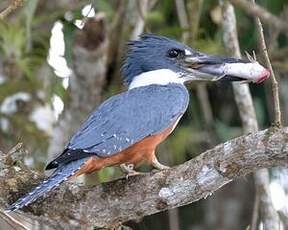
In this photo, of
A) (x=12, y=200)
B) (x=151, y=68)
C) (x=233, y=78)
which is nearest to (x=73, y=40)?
(x=151, y=68)

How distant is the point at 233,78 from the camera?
12.5 ft

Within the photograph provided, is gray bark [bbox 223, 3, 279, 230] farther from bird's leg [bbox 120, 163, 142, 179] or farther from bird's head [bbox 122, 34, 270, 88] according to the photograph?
bird's leg [bbox 120, 163, 142, 179]

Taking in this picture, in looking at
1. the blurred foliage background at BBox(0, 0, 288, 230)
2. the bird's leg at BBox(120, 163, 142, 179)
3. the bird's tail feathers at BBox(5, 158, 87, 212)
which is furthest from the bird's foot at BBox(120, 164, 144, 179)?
the blurred foliage background at BBox(0, 0, 288, 230)

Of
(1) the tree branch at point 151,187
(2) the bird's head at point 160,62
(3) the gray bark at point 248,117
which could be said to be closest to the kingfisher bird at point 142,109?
(2) the bird's head at point 160,62

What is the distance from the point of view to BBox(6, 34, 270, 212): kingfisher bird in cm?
336

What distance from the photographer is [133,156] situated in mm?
3541

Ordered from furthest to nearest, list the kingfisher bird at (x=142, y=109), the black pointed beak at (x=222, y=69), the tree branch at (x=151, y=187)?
the black pointed beak at (x=222, y=69)
the kingfisher bird at (x=142, y=109)
the tree branch at (x=151, y=187)

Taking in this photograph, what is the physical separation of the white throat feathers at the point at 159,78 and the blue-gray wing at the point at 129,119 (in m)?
0.12

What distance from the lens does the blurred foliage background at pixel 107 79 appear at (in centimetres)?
502

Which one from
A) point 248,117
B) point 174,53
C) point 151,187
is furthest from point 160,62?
point 151,187

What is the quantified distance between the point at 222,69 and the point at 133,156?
2.10ft

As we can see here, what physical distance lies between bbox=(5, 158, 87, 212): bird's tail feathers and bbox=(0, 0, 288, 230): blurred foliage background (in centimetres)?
81

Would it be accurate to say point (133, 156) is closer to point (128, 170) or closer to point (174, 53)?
point (128, 170)

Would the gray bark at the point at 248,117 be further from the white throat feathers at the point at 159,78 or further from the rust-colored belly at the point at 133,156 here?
the rust-colored belly at the point at 133,156
